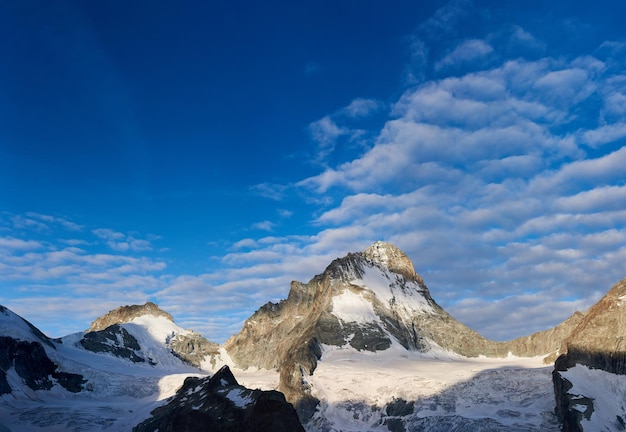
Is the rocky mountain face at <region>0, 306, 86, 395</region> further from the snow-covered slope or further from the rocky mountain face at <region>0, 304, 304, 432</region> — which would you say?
the snow-covered slope

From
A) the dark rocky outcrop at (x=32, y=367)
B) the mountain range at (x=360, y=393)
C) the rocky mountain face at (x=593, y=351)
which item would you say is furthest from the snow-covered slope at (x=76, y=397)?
the rocky mountain face at (x=593, y=351)

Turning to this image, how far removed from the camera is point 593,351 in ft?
454

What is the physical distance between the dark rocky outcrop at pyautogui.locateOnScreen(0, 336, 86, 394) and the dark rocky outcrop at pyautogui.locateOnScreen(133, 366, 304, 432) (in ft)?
241

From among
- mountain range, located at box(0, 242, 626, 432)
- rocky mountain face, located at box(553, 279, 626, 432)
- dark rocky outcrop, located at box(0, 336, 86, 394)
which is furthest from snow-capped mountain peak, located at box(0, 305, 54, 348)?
rocky mountain face, located at box(553, 279, 626, 432)

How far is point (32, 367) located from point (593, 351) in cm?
15421

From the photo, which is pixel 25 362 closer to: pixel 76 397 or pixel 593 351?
pixel 76 397

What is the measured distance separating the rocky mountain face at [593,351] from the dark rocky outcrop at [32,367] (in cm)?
13775

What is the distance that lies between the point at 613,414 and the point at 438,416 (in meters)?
43.5

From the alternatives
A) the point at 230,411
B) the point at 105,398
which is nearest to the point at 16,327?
the point at 105,398

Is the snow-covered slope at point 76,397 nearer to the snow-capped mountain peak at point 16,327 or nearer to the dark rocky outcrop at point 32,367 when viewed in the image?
the snow-capped mountain peak at point 16,327

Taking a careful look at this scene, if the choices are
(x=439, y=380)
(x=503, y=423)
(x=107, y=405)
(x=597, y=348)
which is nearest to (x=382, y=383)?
(x=439, y=380)

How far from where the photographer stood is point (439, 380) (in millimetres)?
170500

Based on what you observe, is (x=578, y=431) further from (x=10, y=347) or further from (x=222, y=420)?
(x=10, y=347)

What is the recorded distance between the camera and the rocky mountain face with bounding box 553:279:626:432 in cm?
12438
